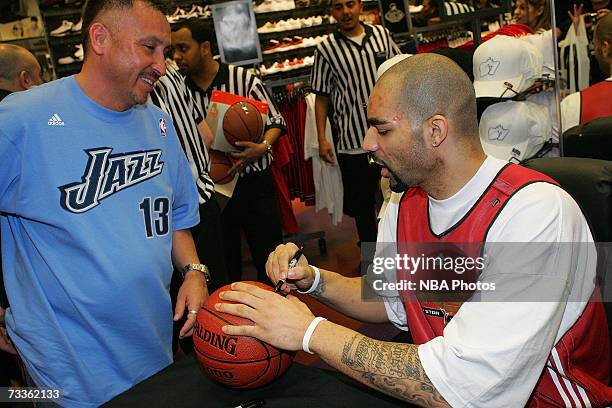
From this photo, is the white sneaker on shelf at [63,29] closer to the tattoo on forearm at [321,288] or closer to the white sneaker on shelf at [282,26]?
the white sneaker on shelf at [282,26]

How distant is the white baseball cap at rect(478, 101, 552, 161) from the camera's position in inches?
106

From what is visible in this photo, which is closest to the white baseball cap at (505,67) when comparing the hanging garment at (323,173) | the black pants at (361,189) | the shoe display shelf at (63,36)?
the black pants at (361,189)

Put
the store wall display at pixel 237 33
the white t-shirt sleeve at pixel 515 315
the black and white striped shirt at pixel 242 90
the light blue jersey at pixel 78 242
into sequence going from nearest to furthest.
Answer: the white t-shirt sleeve at pixel 515 315
the light blue jersey at pixel 78 242
the black and white striped shirt at pixel 242 90
the store wall display at pixel 237 33

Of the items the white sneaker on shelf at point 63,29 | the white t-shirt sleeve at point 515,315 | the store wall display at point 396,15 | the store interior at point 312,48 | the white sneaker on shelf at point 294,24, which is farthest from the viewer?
the white sneaker on shelf at point 294,24

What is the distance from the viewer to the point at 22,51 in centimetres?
346

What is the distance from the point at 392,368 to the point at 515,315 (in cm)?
31

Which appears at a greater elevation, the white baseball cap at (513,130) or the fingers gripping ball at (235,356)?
the white baseball cap at (513,130)

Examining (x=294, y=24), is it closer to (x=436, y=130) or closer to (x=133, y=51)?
(x=133, y=51)

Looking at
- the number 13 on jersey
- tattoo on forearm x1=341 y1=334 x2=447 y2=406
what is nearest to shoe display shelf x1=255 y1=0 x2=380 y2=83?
the number 13 on jersey

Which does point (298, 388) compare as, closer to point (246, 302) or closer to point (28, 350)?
point (246, 302)

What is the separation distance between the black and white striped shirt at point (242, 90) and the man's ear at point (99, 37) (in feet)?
6.55

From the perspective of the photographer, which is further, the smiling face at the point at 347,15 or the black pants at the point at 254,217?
the smiling face at the point at 347,15

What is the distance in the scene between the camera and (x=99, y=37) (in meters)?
1.83

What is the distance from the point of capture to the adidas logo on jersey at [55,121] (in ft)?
5.73
